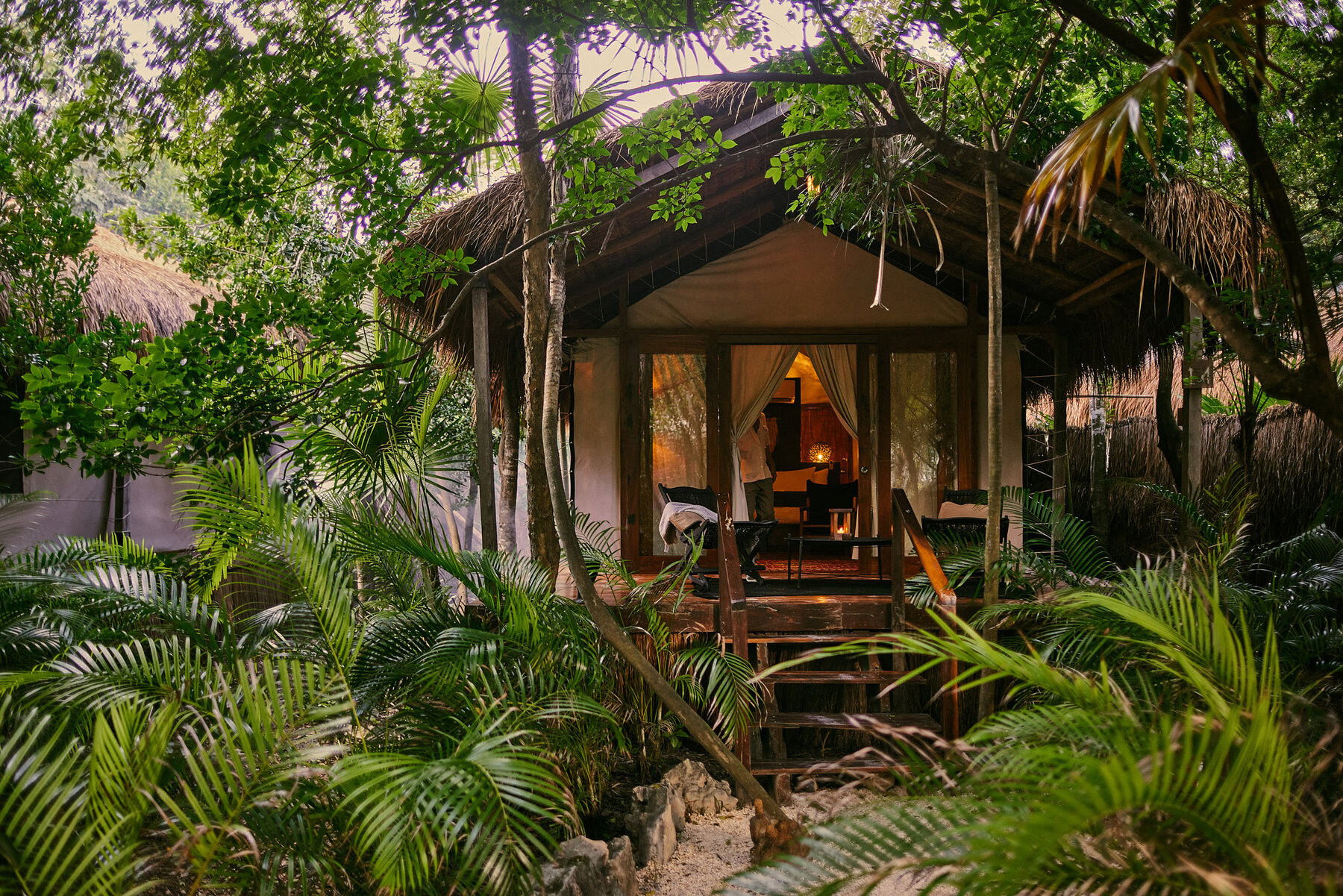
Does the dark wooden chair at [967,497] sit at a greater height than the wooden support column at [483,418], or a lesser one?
lesser

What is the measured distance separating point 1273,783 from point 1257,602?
2743 millimetres

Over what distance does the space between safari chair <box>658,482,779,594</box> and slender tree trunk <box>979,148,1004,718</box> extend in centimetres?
151

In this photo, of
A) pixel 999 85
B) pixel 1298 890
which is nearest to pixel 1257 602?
pixel 999 85

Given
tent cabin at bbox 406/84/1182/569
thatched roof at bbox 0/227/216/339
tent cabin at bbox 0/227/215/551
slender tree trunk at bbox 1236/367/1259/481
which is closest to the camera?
slender tree trunk at bbox 1236/367/1259/481

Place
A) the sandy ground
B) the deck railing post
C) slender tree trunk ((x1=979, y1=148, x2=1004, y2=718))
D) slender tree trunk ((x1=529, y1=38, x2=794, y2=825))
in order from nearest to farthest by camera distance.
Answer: slender tree trunk ((x1=529, y1=38, x2=794, y2=825)) < the sandy ground < slender tree trunk ((x1=979, y1=148, x2=1004, y2=718)) < the deck railing post

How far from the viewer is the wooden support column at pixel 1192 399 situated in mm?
4906

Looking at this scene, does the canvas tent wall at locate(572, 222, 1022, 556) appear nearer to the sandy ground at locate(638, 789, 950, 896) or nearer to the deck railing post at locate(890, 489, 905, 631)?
the deck railing post at locate(890, 489, 905, 631)

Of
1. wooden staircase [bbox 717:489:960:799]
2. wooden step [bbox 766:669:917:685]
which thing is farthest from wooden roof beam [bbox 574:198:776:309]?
wooden step [bbox 766:669:917:685]

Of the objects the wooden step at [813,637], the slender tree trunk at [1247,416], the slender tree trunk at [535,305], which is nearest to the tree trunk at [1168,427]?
the slender tree trunk at [1247,416]

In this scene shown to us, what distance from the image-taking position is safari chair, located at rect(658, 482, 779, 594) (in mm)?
5836

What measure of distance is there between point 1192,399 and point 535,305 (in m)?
3.81

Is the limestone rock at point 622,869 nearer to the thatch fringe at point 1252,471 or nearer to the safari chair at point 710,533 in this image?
the safari chair at point 710,533

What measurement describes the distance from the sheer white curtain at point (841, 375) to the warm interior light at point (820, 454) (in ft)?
10.3

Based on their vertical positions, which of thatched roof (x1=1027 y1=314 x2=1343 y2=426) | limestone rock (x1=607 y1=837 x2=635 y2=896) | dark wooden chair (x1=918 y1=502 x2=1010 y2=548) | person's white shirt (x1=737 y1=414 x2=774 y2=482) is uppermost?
thatched roof (x1=1027 y1=314 x2=1343 y2=426)
